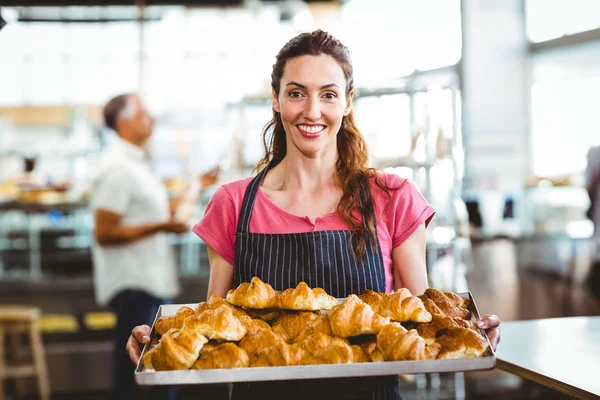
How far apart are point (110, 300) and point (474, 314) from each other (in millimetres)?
2655

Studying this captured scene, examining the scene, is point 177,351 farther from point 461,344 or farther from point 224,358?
point 461,344

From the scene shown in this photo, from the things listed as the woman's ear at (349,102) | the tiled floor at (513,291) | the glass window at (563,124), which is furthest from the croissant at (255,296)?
the glass window at (563,124)

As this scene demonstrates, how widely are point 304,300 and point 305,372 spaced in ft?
1.00

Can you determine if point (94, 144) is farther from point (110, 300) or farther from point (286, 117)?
point (286, 117)

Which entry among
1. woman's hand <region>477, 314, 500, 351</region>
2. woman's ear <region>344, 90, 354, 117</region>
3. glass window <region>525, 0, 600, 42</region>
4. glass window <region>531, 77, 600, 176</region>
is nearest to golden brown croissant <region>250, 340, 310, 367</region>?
woman's hand <region>477, 314, 500, 351</region>

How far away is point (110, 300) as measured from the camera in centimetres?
380

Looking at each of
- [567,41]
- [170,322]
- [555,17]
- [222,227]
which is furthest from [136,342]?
[555,17]

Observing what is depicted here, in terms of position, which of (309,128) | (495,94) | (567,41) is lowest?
(309,128)

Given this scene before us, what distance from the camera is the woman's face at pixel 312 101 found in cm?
180

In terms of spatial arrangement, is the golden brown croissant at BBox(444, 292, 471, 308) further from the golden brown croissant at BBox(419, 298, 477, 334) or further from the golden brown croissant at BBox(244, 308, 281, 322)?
the golden brown croissant at BBox(244, 308, 281, 322)

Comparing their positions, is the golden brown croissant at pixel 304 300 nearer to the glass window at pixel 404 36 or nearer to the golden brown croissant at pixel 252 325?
the golden brown croissant at pixel 252 325

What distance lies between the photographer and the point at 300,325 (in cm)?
150

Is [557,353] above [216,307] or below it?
below

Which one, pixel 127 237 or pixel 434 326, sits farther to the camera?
pixel 127 237
